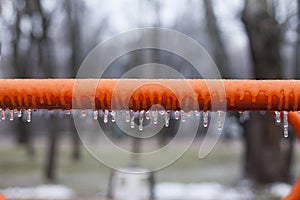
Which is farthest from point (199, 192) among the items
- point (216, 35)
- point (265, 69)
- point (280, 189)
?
point (216, 35)

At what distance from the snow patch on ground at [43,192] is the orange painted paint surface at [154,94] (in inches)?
266

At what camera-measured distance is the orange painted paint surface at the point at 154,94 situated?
0.57 metres

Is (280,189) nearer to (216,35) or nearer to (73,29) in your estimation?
(216,35)

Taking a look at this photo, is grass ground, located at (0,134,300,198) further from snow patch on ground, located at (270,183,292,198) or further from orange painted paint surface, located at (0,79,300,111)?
orange painted paint surface, located at (0,79,300,111)

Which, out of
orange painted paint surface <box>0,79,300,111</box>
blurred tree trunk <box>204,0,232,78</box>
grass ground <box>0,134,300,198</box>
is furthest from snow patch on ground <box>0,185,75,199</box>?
orange painted paint surface <box>0,79,300,111</box>

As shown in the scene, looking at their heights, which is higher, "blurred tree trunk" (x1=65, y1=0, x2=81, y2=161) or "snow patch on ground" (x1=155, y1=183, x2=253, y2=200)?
"blurred tree trunk" (x1=65, y1=0, x2=81, y2=161)

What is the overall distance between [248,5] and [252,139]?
2.06 meters

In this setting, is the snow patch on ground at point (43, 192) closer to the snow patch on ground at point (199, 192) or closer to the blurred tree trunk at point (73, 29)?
the snow patch on ground at point (199, 192)

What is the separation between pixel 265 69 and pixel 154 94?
7502mm

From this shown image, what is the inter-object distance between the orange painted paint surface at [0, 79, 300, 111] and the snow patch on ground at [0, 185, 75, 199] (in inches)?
266

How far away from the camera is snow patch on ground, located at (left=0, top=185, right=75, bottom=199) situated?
24.5 feet

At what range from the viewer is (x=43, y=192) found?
814 cm

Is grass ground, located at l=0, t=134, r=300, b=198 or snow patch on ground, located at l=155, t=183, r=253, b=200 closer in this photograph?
snow patch on ground, located at l=155, t=183, r=253, b=200

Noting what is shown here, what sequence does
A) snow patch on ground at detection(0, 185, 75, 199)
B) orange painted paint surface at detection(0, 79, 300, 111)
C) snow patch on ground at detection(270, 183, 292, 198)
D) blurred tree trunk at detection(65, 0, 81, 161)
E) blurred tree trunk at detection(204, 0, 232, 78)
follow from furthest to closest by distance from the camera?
1. blurred tree trunk at detection(65, 0, 81, 161)
2. blurred tree trunk at detection(204, 0, 232, 78)
3. snow patch on ground at detection(0, 185, 75, 199)
4. snow patch on ground at detection(270, 183, 292, 198)
5. orange painted paint surface at detection(0, 79, 300, 111)
